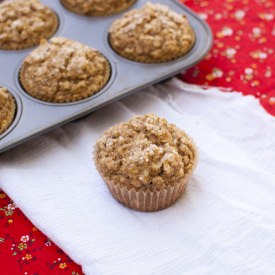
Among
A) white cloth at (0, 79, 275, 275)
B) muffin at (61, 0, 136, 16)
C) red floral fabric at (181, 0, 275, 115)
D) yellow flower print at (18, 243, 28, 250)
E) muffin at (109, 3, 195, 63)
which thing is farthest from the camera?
muffin at (61, 0, 136, 16)

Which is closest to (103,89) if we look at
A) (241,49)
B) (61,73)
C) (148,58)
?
(61,73)

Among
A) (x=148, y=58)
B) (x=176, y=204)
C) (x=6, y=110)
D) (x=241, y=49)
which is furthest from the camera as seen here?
(x=241, y=49)

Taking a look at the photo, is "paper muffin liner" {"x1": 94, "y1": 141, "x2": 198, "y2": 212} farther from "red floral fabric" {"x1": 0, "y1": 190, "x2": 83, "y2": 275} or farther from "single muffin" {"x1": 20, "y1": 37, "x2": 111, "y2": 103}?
"single muffin" {"x1": 20, "y1": 37, "x2": 111, "y2": 103}

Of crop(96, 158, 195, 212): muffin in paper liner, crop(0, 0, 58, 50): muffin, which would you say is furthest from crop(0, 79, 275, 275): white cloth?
crop(0, 0, 58, 50): muffin

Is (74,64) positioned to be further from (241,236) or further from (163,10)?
(241,236)

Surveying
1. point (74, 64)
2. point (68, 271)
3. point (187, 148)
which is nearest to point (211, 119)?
point (187, 148)

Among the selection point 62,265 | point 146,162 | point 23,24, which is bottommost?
point 62,265

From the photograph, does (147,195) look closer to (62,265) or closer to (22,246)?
(62,265)
